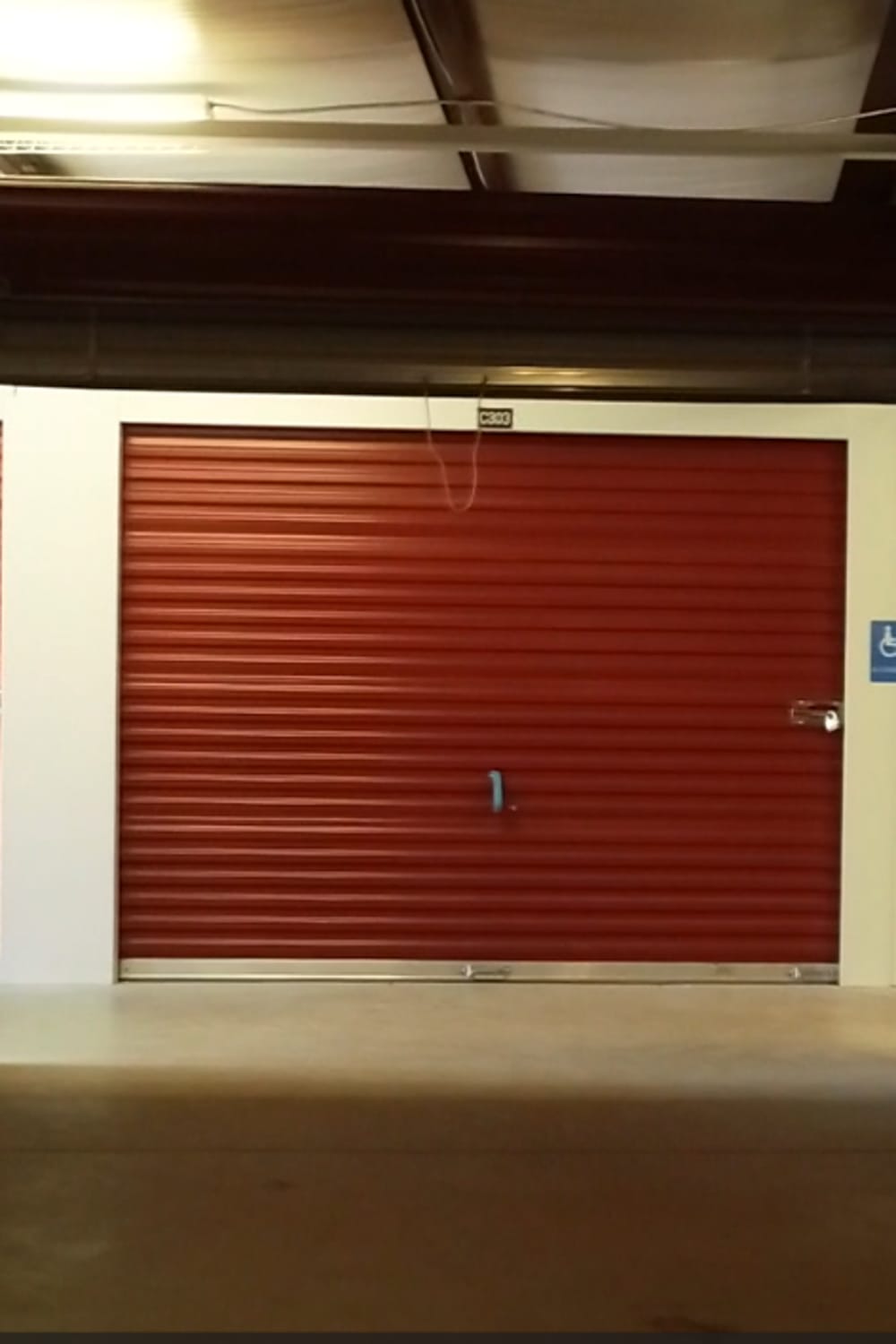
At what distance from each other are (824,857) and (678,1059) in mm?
1497

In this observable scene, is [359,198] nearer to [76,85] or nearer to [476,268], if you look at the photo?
[476,268]

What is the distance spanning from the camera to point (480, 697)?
5480 mm

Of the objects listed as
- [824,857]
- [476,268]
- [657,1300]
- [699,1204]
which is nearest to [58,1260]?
[657,1300]

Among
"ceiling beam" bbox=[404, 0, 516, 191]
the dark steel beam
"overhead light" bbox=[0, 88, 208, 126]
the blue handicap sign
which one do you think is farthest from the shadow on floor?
"overhead light" bbox=[0, 88, 208, 126]

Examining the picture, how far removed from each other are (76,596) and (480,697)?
1.67m

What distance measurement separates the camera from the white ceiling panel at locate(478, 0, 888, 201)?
3211 millimetres

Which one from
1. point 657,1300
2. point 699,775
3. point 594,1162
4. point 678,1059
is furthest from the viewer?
point 699,775

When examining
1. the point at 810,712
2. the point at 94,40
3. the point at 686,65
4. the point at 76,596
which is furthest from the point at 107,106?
the point at 810,712

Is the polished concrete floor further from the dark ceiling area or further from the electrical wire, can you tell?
the electrical wire

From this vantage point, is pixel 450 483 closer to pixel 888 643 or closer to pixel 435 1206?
pixel 888 643

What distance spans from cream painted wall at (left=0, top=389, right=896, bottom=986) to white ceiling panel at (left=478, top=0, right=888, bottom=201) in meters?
1.41

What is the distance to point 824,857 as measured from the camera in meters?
5.52

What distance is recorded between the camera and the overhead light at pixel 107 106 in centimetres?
360

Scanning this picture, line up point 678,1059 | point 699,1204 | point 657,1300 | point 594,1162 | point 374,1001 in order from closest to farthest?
point 657,1300, point 699,1204, point 594,1162, point 678,1059, point 374,1001
